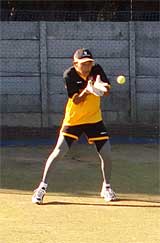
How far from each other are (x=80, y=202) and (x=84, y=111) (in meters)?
0.92

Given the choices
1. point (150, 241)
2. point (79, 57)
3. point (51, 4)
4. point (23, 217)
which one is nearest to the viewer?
point (150, 241)

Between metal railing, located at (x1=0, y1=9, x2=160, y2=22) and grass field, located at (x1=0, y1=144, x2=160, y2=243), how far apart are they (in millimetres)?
3279

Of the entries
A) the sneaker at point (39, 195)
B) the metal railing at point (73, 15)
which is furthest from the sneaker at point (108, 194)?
the metal railing at point (73, 15)

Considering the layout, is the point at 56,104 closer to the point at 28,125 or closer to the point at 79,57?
the point at 28,125

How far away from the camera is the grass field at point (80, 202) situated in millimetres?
5234

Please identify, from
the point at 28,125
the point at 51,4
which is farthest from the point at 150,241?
the point at 51,4

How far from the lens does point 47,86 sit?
11.0 m

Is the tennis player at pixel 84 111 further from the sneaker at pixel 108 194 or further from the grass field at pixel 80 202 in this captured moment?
the grass field at pixel 80 202

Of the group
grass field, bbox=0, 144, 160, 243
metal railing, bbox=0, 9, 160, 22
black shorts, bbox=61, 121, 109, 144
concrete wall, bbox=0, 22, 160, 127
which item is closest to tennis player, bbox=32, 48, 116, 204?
black shorts, bbox=61, 121, 109, 144

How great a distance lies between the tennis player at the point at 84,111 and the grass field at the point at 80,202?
244 millimetres

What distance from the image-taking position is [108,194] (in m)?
6.46

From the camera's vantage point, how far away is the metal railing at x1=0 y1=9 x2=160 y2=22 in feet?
37.9

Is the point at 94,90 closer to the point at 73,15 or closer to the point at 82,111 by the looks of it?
the point at 82,111

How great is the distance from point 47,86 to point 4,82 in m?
0.75
